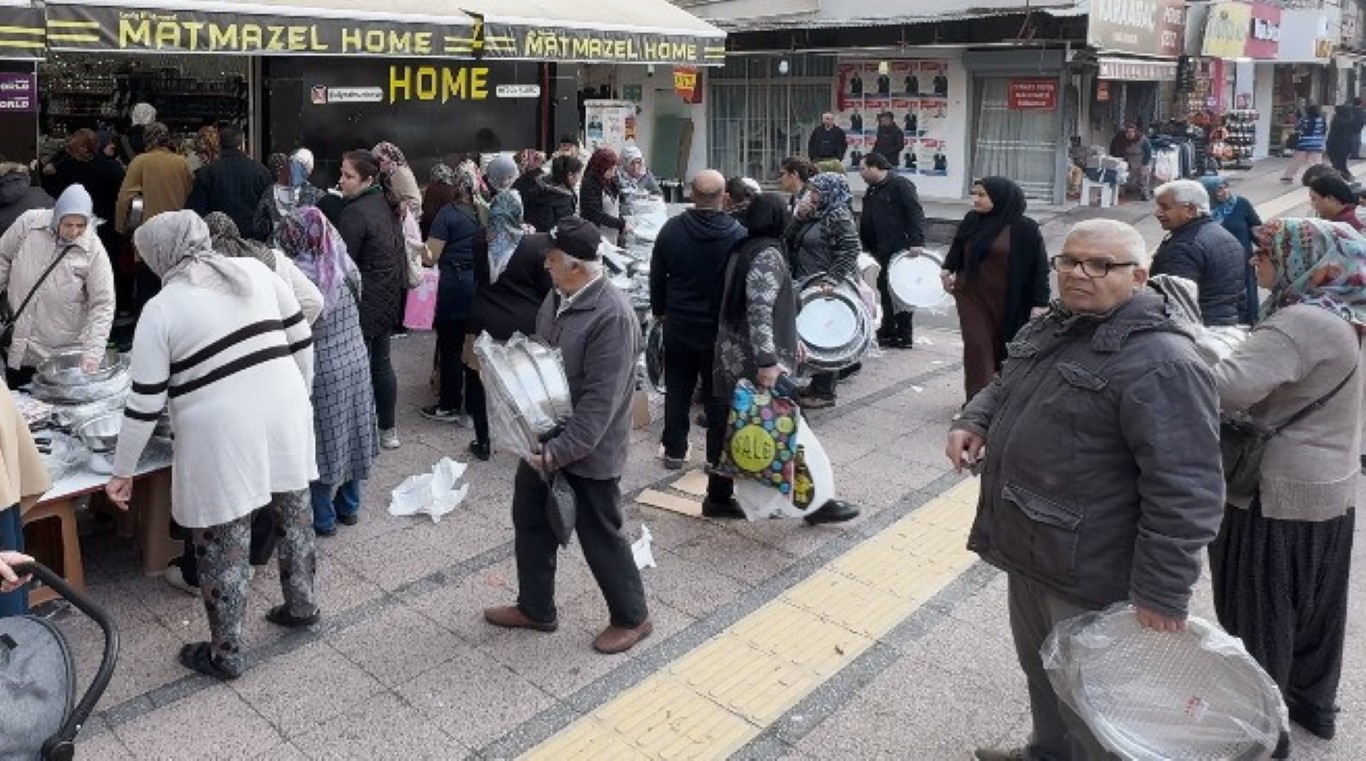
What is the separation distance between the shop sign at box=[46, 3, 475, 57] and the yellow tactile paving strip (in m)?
4.69

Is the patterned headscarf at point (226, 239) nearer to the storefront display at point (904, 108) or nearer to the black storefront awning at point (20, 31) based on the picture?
the black storefront awning at point (20, 31)

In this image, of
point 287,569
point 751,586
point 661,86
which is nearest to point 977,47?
point 661,86

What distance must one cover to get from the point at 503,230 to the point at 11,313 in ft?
7.87

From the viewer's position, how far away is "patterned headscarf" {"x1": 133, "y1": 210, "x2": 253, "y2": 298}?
3.95m

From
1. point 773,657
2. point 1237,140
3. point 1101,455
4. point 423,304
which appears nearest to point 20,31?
point 423,304

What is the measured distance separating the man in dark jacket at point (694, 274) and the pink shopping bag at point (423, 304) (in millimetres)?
1601

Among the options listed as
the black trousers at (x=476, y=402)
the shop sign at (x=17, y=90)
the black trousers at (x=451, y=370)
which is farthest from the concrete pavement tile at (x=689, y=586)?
the shop sign at (x=17, y=90)

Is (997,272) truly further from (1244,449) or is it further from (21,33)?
(21,33)

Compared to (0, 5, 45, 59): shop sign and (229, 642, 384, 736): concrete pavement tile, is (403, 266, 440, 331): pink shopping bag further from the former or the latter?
(229, 642, 384, 736): concrete pavement tile

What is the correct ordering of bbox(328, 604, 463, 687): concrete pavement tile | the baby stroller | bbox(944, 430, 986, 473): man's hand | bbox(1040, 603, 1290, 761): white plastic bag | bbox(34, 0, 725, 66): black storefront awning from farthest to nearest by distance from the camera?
bbox(34, 0, 725, 66): black storefront awning
bbox(328, 604, 463, 687): concrete pavement tile
bbox(944, 430, 986, 473): man's hand
bbox(1040, 603, 1290, 761): white plastic bag
the baby stroller

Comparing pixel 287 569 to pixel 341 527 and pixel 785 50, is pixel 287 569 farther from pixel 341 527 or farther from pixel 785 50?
pixel 785 50

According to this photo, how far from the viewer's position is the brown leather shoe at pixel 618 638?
14.6 ft

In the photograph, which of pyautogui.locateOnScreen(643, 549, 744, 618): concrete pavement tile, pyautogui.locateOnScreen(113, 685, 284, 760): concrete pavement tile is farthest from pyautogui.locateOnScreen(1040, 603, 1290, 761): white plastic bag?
pyautogui.locateOnScreen(113, 685, 284, 760): concrete pavement tile

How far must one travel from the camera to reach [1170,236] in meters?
6.32
